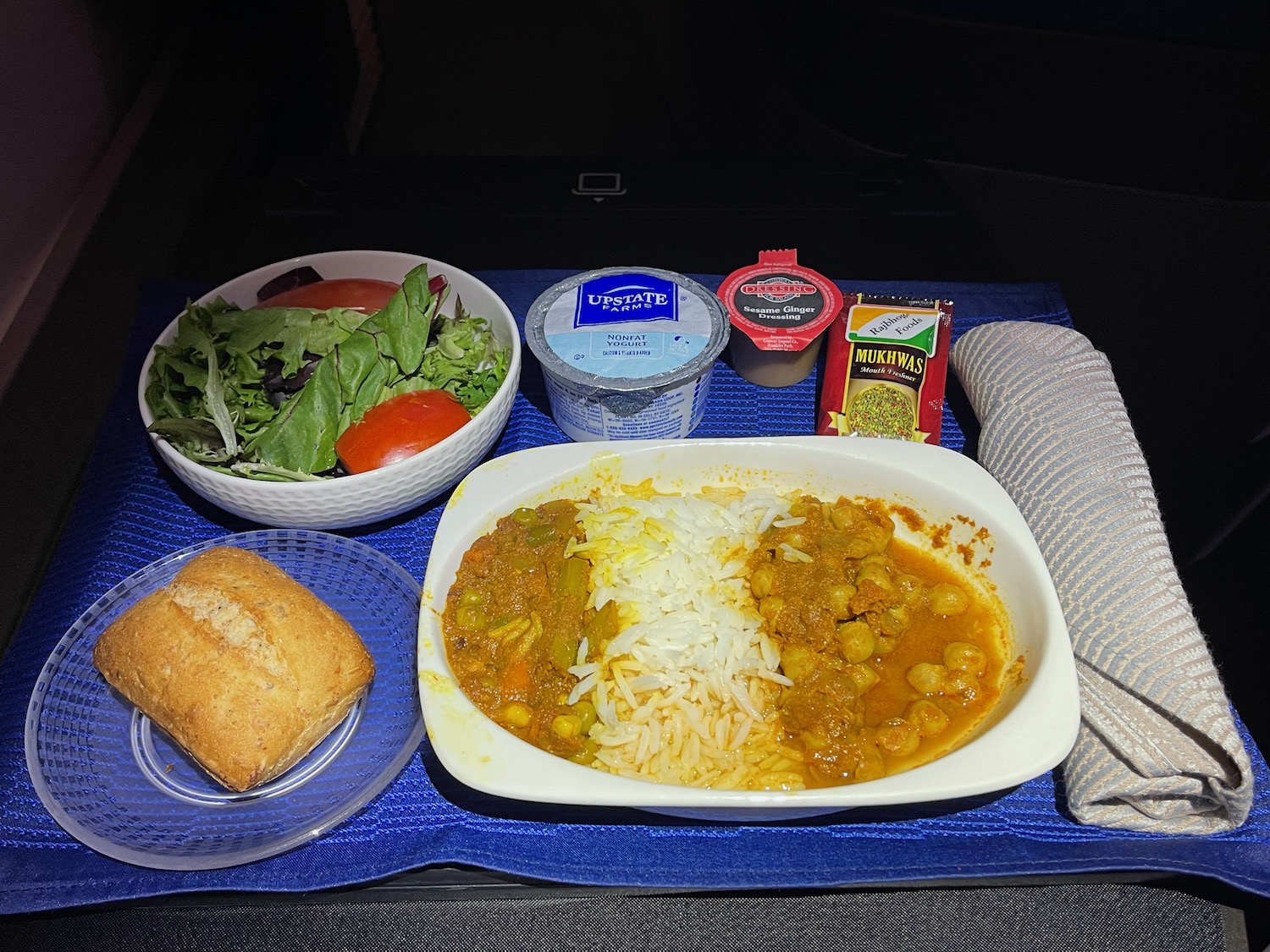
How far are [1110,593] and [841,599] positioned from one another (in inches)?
22.2

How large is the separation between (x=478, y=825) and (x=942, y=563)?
117 cm

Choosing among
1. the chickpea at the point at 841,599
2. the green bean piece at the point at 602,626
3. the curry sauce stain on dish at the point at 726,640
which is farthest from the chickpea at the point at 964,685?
the green bean piece at the point at 602,626

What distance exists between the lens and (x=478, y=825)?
186 centimetres

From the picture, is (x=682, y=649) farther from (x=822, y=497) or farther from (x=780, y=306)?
(x=780, y=306)

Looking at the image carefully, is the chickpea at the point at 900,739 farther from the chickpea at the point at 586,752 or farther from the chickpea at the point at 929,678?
the chickpea at the point at 586,752

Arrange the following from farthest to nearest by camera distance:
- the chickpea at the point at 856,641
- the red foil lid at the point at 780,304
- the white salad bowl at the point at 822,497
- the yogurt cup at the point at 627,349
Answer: the red foil lid at the point at 780,304 → the yogurt cup at the point at 627,349 → the chickpea at the point at 856,641 → the white salad bowl at the point at 822,497

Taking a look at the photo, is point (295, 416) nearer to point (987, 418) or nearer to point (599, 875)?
point (599, 875)

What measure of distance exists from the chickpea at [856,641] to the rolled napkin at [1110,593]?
43 cm

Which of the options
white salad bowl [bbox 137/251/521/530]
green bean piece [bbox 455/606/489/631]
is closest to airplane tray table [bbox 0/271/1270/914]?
green bean piece [bbox 455/606/489/631]

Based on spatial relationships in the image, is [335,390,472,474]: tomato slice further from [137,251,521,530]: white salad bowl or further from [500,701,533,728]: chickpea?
[500,701,533,728]: chickpea

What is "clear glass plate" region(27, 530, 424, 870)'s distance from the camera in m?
1.75

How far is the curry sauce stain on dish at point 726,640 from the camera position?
1835mm

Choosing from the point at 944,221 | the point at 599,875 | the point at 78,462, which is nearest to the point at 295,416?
the point at 78,462

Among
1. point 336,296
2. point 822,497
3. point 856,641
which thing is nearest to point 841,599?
point 856,641
